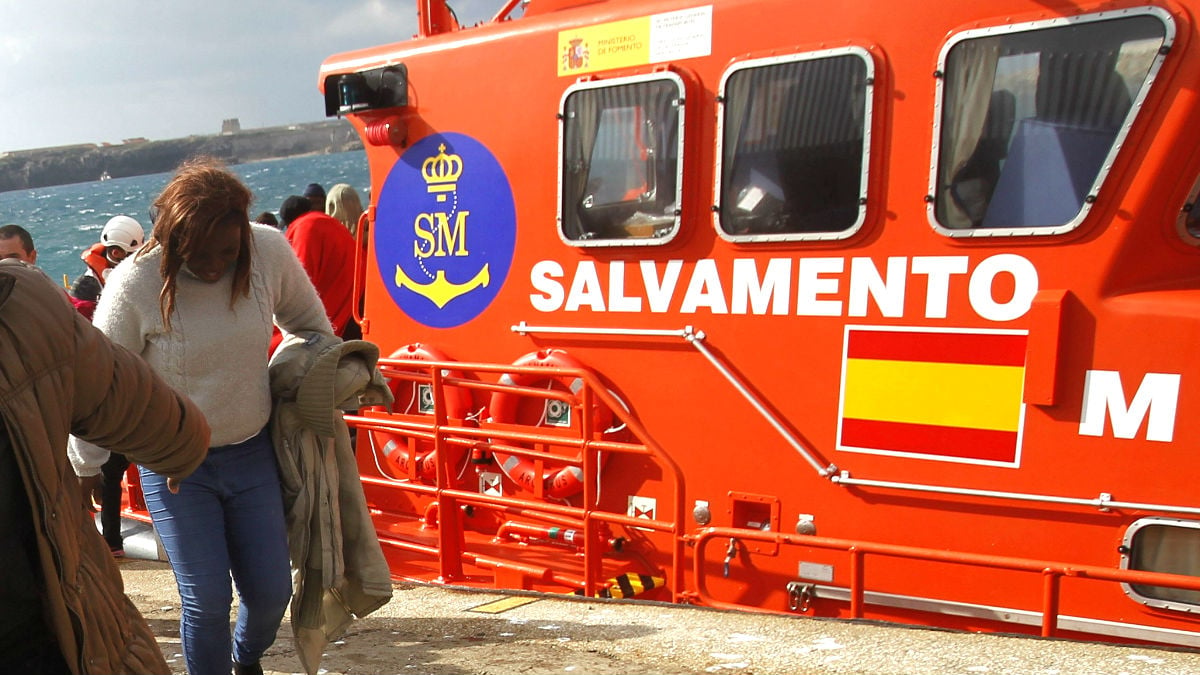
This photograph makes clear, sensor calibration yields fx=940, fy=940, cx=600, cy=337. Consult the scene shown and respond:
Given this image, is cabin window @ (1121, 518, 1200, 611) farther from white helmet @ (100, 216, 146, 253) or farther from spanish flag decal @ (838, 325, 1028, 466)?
white helmet @ (100, 216, 146, 253)

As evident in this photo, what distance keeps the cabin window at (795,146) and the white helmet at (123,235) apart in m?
3.20

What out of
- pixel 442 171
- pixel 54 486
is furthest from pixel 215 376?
pixel 442 171

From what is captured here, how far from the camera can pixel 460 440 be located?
14.4 ft

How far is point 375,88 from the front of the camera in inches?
199

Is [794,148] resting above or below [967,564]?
above

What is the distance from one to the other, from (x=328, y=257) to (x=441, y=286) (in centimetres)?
129

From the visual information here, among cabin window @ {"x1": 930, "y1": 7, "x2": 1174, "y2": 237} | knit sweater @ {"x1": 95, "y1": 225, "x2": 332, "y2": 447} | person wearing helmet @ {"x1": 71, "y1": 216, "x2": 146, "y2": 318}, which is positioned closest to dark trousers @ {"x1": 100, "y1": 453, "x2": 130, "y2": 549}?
person wearing helmet @ {"x1": 71, "y1": 216, "x2": 146, "y2": 318}

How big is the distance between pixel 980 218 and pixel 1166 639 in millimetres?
1579

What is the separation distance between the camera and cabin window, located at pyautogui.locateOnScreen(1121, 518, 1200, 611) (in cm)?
317

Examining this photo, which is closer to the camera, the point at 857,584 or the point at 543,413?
the point at 857,584

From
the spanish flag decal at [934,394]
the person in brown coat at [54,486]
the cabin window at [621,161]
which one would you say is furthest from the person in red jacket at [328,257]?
the person in brown coat at [54,486]

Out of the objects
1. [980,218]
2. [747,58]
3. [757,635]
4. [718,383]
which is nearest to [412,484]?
[718,383]

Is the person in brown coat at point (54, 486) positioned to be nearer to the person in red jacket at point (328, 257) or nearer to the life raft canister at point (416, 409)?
the life raft canister at point (416, 409)

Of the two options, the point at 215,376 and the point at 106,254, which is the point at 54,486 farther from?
the point at 106,254
